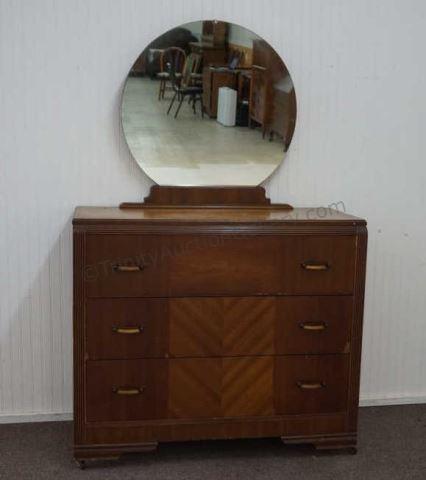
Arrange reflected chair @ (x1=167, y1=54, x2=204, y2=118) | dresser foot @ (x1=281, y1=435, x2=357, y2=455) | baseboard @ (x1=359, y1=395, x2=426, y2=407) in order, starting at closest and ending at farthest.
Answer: dresser foot @ (x1=281, y1=435, x2=357, y2=455) < reflected chair @ (x1=167, y1=54, x2=204, y2=118) < baseboard @ (x1=359, y1=395, x2=426, y2=407)

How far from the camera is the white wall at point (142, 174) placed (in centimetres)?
308

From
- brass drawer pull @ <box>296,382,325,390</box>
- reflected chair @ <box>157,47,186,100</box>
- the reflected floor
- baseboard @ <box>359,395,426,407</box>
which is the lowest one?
baseboard @ <box>359,395,426,407</box>

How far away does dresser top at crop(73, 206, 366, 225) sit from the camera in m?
2.84

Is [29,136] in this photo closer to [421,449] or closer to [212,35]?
[212,35]

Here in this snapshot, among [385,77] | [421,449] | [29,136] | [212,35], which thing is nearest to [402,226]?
[385,77]

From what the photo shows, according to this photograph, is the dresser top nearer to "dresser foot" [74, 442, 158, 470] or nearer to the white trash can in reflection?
the white trash can in reflection

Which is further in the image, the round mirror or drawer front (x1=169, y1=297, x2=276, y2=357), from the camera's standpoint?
the round mirror

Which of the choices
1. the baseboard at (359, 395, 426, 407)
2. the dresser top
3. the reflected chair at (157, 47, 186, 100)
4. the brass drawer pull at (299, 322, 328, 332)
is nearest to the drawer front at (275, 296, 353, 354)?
the brass drawer pull at (299, 322, 328, 332)

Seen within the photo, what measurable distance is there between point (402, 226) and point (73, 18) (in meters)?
1.70

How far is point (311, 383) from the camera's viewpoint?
299 cm

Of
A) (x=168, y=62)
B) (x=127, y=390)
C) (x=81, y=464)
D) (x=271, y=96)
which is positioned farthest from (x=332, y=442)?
(x=168, y=62)

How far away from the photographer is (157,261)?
112 inches

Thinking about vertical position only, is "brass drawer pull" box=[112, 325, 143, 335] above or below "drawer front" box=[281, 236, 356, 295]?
below

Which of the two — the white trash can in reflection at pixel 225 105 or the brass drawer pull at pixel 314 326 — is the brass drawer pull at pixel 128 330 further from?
the white trash can in reflection at pixel 225 105
